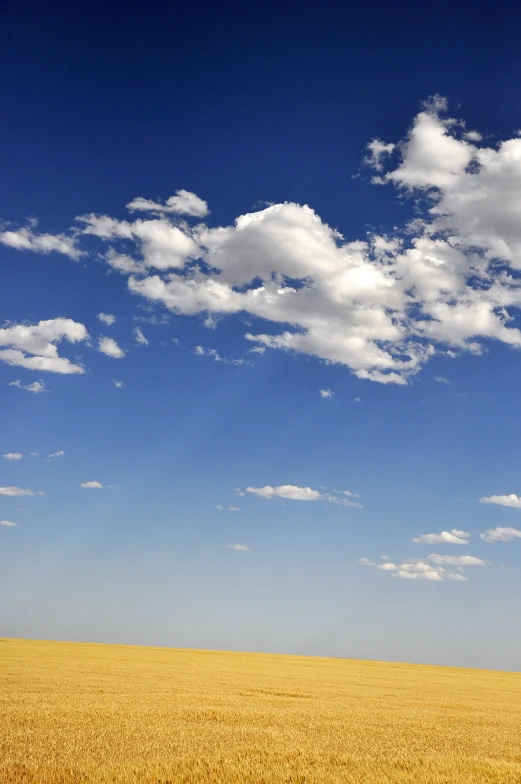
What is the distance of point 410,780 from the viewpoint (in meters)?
11.6

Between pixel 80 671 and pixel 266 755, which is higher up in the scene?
pixel 266 755

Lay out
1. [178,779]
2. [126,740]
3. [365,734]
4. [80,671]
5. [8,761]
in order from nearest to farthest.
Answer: [178,779]
[8,761]
[126,740]
[365,734]
[80,671]

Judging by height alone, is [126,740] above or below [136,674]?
above

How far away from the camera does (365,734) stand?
17.9 m

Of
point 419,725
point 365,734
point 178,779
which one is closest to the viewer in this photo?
point 178,779

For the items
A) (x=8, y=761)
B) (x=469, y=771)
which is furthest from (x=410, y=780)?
(x=8, y=761)

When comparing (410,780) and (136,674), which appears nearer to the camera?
(410,780)

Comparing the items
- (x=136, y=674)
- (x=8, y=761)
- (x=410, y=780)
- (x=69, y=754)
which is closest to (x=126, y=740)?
(x=69, y=754)

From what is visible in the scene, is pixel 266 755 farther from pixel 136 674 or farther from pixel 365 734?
pixel 136 674

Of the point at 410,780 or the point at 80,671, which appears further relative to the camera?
the point at 80,671

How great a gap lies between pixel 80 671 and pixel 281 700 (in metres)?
17.0

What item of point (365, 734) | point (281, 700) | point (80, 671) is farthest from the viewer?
point (80, 671)

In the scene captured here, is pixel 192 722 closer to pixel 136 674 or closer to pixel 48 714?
pixel 48 714

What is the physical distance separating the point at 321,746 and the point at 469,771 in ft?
12.8
